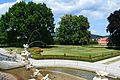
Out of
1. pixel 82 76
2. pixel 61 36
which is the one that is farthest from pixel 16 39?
pixel 82 76

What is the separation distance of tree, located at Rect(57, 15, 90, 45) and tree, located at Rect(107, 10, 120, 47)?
56.5ft

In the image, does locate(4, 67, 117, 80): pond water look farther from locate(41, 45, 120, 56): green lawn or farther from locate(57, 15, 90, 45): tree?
locate(57, 15, 90, 45): tree

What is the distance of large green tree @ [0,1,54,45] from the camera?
90.4m

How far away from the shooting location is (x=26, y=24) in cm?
9006

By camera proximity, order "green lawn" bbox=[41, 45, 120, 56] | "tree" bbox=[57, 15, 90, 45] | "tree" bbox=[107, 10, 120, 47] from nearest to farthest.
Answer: "green lawn" bbox=[41, 45, 120, 56] → "tree" bbox=[107, 10, 120, 47] → "tree" bbox=[57, 15, 90, 45]

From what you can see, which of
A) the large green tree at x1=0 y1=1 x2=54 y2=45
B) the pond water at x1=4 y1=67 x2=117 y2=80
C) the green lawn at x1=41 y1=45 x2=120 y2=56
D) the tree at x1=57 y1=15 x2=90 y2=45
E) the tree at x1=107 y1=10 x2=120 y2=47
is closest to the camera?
the pond water at x1=4 y1=67 x2=117 y2=80

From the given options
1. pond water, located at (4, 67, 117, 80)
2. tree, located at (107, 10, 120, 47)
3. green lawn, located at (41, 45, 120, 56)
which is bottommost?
pond water, located at (4, 67, 117, 80)

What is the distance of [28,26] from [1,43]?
452 inches

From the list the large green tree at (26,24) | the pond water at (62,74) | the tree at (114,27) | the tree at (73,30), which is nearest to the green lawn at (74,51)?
the large green tree at (26,24)

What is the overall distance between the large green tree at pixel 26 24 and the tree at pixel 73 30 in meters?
19.7

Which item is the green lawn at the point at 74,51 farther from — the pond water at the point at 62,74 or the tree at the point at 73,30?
the tree at the point at 73,30

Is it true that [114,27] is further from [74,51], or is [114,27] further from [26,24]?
[26,24]

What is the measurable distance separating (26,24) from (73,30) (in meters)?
31.0

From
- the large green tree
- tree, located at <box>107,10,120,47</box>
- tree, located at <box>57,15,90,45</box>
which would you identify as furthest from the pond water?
tree, located at <box>57,15,90,45</box>
